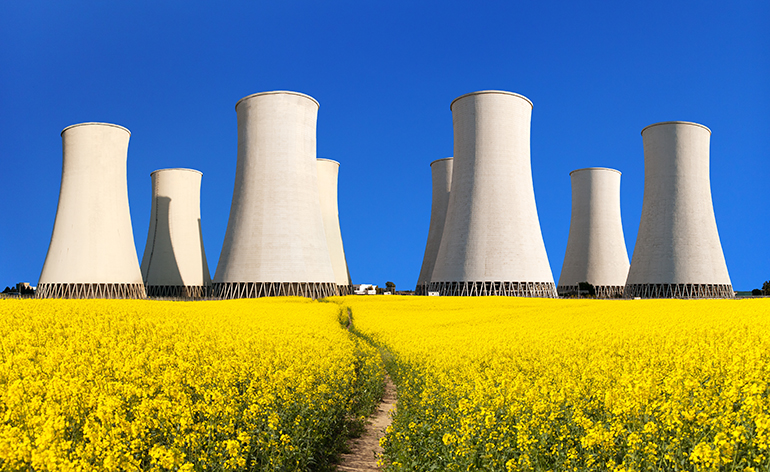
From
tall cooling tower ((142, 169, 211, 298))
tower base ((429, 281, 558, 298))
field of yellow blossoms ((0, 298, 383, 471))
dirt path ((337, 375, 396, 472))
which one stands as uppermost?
tall cooling tower ((142, 169, 211, 298))

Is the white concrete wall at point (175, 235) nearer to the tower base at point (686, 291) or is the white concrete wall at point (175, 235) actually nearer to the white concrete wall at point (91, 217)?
the white concrete wall at point (91, 217)

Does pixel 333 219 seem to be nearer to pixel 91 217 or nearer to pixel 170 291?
pixel 170 291

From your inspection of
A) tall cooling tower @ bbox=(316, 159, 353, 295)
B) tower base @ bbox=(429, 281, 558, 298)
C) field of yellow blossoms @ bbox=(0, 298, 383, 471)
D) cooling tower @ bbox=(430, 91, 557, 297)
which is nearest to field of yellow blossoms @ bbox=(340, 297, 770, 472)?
field of yellow blossoms @ bbox=(0, 298, 383, 471)

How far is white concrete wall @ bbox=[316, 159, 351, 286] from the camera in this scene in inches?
1772

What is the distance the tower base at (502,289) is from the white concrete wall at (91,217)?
76.0ft

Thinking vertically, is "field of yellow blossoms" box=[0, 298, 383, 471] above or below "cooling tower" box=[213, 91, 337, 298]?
below

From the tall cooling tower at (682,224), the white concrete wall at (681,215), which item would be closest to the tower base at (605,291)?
the tall cooling tower at (682,224)

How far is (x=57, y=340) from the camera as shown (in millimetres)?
8078

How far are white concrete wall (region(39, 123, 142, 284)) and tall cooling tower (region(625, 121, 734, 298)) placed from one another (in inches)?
1572

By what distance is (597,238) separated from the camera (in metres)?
47.9

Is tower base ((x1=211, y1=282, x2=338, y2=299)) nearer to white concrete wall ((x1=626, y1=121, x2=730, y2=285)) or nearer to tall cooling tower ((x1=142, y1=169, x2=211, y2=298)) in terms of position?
tall cooling tower ((x1=142, y1=169, x2=211, y2=298))

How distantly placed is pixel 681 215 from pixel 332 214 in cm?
3016

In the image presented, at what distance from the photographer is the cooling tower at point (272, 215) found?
3388 cm

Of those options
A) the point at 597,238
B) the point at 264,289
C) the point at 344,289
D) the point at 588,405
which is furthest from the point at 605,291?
the point at 588,405
